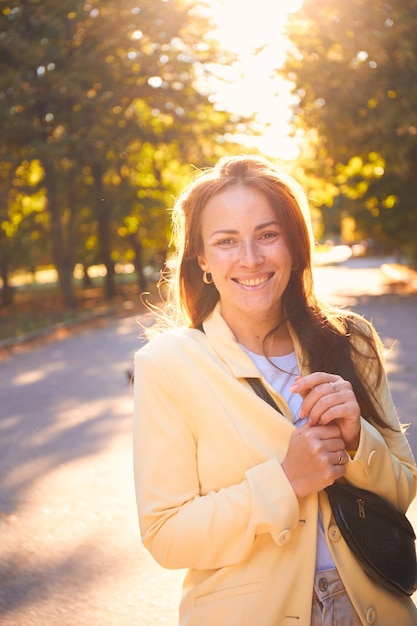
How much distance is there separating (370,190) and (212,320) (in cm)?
3090

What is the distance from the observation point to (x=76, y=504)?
6406mm

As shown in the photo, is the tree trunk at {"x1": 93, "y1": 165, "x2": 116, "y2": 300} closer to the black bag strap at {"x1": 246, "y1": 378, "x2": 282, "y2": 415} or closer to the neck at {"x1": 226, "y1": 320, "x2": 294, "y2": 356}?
the neck at {"x1": 226, "y1": 320, "x2": 294, "y2": 356}

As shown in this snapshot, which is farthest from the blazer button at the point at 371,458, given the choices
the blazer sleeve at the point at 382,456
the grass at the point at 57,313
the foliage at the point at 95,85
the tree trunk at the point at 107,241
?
the tree trunk at the point at 107,241

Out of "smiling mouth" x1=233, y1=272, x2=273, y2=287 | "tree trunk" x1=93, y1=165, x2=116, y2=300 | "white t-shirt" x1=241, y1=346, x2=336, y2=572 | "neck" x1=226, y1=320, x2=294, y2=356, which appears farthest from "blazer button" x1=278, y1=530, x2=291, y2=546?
"tree trunk" x1=93, y1=165, x2=116, y2=300

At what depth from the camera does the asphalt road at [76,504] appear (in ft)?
15.1

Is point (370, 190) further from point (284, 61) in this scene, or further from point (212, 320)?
point (212, 320)

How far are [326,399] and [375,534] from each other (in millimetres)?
409

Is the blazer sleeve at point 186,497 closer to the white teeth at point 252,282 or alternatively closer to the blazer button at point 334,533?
the blazer button at point 334,533

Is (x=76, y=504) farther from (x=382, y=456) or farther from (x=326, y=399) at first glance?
(x=326, y=399)

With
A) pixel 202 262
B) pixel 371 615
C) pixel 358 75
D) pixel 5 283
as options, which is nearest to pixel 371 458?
pixel 371 615

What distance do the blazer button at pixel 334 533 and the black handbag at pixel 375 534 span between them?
0.6 inches

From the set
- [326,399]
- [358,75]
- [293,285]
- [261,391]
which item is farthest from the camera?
[358,75]

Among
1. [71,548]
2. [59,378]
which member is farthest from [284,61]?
[71,548]

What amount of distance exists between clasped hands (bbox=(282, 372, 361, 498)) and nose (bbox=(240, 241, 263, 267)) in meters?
0.46
